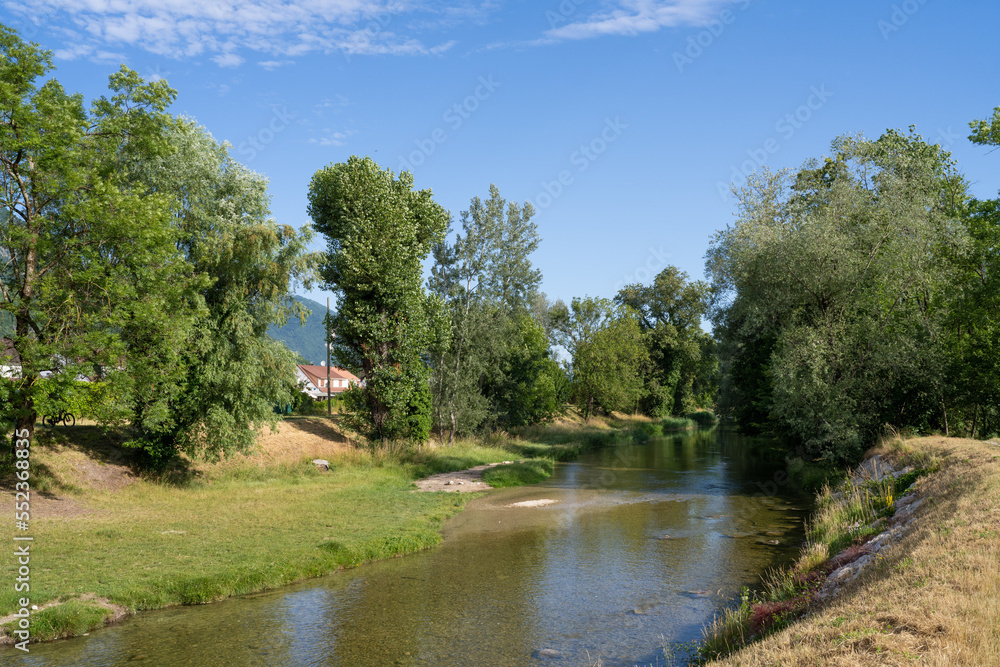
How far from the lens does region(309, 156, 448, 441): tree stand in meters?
35.2

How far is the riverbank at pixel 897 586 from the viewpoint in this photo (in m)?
7.19

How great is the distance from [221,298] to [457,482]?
14.3 m

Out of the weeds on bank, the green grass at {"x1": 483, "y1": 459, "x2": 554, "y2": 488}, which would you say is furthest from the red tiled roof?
the weeds on bank

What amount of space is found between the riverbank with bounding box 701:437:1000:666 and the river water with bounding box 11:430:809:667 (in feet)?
5.59

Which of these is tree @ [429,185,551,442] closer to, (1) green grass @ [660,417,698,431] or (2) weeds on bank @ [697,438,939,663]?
(2) weeds on bank @ [697,438,939,663]

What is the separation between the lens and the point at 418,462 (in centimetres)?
3522

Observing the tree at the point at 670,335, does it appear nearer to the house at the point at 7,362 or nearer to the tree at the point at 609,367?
the tree at the point at 609,367

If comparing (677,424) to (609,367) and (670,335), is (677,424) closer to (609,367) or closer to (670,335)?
(670,335)

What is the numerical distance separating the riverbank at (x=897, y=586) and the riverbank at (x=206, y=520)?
Result: 1132 centimetres

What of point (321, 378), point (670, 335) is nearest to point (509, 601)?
point (670, 335)

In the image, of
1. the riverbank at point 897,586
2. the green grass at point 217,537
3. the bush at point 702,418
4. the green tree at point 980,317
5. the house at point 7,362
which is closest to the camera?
the riverbank at point 897,586

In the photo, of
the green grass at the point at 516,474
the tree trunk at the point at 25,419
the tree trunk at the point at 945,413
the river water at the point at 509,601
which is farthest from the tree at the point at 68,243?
the tree trunk at the point at 945,413

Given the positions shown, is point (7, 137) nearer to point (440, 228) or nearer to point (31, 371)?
point (31, 371)

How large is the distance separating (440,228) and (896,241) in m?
25.3
